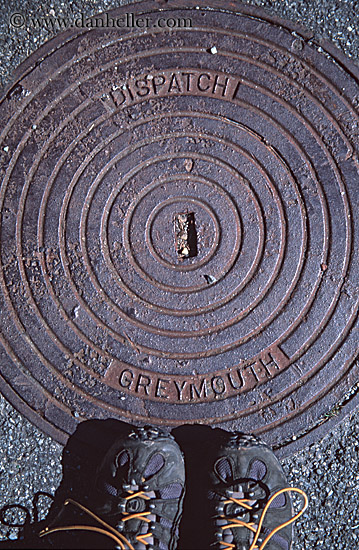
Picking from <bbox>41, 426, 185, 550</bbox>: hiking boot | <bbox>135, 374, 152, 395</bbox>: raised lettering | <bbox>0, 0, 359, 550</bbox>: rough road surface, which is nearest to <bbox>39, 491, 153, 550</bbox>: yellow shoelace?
<bbox>41, 426, 185, 550</bbox>: hiking boot

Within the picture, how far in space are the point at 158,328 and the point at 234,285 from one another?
322 mm

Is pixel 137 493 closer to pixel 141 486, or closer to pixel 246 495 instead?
pixel 141 486

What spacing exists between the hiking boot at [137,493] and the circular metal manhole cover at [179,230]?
0.11m

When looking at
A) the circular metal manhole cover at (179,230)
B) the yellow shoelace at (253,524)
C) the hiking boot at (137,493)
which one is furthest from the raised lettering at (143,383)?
the yellow shoelace at (253,524)

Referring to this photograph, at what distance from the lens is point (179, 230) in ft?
6.43

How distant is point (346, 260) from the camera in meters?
1.97

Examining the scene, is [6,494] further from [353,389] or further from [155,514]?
[353,389]

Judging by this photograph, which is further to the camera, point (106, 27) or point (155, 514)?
point (106, 27)

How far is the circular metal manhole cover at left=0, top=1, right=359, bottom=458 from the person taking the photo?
1.91 m

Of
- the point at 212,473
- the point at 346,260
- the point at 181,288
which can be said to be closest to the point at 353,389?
the point at 346,260

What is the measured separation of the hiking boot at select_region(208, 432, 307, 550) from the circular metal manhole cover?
0.34 feet

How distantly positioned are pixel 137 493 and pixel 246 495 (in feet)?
1.28

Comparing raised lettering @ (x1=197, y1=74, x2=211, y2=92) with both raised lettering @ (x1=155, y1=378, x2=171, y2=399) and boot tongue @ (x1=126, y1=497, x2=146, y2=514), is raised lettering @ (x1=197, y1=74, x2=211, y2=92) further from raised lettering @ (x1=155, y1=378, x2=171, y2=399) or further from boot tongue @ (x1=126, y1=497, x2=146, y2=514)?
boot tongue @ (x1=126, y1=497, x2=146, y2=514)

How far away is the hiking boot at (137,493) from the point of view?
1.83 meters
